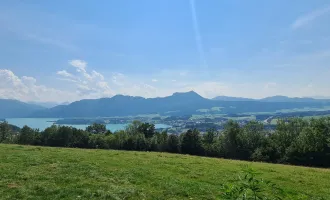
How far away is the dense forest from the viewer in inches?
2586

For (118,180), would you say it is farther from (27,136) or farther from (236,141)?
(27,136)

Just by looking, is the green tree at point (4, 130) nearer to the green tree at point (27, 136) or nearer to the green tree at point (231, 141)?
the green tree at point (27, 136)

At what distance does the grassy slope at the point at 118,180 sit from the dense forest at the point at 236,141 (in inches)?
1854

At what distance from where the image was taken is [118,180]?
53.0 ft

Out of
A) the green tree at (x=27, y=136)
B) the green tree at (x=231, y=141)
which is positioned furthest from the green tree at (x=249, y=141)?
the green tree at (x=27, y=136)

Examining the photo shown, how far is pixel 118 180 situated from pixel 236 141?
7217 cm

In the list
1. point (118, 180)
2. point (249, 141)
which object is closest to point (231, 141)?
point (249, 141)

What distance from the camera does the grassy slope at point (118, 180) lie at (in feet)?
43.8

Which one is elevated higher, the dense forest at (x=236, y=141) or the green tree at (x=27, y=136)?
the green tree at (x=27, y=136)

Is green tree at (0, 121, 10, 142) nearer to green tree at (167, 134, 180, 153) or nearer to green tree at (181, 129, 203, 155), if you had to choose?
green tree at (167, 134, 180, 153)

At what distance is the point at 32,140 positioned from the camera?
88812mm

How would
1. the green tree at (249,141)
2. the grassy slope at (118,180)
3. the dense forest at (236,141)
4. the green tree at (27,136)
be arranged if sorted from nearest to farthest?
the grassy slope at (118,180) < the dense forest at (236,141) < the green tree at (249,141) < the green tree at (27,136)

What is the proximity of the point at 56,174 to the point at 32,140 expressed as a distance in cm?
8089

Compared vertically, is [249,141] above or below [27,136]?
below
